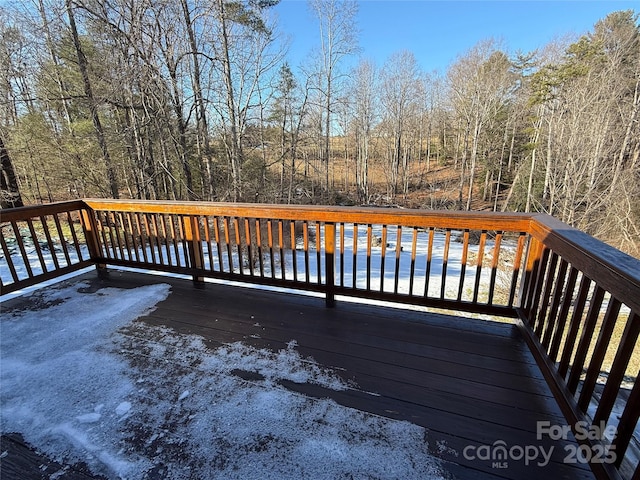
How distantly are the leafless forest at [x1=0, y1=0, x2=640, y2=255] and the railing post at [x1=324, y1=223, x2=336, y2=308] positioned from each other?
21.2 ft

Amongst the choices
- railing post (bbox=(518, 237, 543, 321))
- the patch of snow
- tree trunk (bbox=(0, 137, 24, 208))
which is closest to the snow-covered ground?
the patch of snow

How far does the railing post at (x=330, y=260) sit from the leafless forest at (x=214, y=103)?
6456 mm

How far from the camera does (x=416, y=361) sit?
188cm

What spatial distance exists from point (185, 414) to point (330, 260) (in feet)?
4.97

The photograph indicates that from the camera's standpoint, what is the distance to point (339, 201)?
18.8m

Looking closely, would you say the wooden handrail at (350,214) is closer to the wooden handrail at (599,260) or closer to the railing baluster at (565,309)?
the wooden handrail at (599,260)

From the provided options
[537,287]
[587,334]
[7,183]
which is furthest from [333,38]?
[587,334]

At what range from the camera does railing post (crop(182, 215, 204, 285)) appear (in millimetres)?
2949

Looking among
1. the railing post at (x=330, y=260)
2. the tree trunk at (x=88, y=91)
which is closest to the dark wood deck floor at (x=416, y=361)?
the railing post at (x=330, y=260)

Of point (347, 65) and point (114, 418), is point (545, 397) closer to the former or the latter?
point (114, 418)

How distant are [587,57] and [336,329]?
599 inches

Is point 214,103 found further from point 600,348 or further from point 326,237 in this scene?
point 600,348

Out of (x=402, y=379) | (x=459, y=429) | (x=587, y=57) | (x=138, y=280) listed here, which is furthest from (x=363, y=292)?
(x=587, y=57)

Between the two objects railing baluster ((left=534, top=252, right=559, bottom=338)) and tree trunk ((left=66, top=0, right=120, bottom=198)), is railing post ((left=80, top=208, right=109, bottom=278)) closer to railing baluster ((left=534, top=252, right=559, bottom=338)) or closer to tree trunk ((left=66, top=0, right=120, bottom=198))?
railing baluster ((left=534, top=252, right=559, bottom=338))
